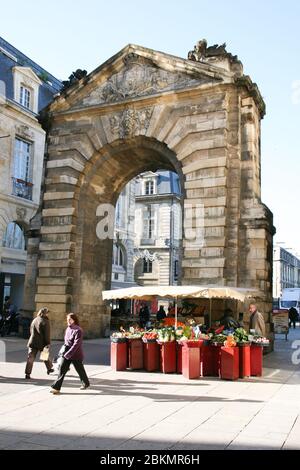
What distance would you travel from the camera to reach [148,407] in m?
7.24

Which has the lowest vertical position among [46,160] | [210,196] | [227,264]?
[227,264]

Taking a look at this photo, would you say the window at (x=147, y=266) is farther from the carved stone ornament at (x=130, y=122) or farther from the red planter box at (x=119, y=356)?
the red planter box at (x=119, y=356)

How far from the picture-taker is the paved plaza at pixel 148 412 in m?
5.48

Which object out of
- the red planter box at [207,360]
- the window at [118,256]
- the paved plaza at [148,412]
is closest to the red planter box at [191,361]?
the paved plaza at [148,412]

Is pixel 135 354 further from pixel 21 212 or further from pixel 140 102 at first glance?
pixel 21 212

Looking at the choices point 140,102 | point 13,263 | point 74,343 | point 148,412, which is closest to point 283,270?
point 13,263

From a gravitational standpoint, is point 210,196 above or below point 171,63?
below

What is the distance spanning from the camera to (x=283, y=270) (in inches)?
3674

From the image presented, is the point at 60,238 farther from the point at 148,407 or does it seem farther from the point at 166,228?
the point at 166,228

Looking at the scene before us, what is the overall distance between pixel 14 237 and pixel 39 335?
15685 millimetres

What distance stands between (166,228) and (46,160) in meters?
25.4

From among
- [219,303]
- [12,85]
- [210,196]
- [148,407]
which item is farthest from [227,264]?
[12,85]

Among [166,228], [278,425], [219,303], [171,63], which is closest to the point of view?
[278,425]

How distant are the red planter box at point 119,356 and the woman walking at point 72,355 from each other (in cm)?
219
